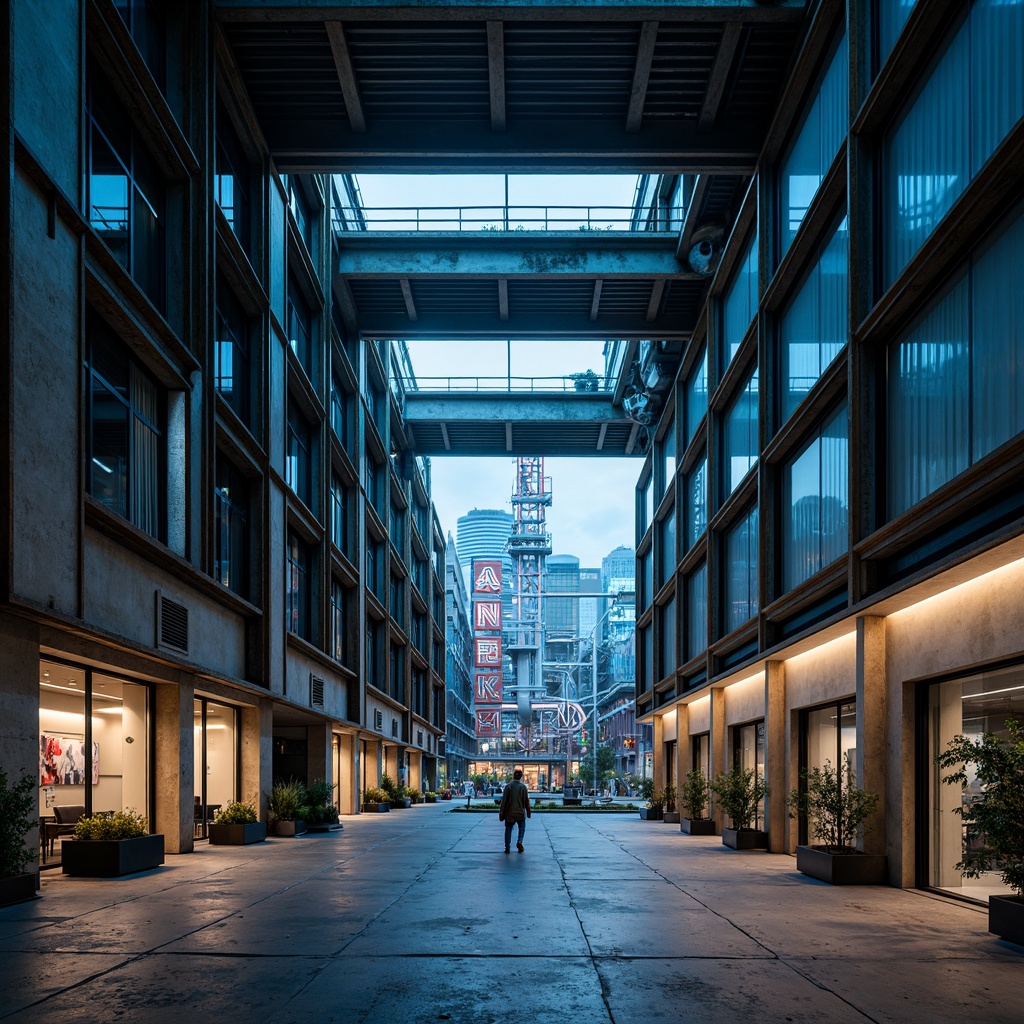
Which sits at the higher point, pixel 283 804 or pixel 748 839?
pixel 283 804

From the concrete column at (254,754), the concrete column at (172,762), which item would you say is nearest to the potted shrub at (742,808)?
the concrete column at (254,754)

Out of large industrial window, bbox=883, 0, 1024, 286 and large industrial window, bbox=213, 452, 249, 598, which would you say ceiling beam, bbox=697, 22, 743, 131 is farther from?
large industrial window, bbox=213, 452, 249, 598

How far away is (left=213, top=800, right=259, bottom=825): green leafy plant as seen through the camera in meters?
24.5

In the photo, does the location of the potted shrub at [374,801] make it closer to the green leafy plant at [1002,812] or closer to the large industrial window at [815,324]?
the large industrial window at [815,324]

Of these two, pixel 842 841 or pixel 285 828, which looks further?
pixel 285 828

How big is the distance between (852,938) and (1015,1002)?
298 cm

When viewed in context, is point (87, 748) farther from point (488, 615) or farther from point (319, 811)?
point (488, 615)

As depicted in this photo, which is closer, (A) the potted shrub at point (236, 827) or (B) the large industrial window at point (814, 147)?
(B) the large industrial window at point (814, 147)

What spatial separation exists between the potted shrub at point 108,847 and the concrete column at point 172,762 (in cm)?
226

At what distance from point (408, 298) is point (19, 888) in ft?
86.6

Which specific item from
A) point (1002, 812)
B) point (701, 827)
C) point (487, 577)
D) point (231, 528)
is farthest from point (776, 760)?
point (487, 577)

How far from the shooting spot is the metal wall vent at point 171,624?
18891 mm

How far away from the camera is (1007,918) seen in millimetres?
10977

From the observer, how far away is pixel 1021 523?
1121 cm
